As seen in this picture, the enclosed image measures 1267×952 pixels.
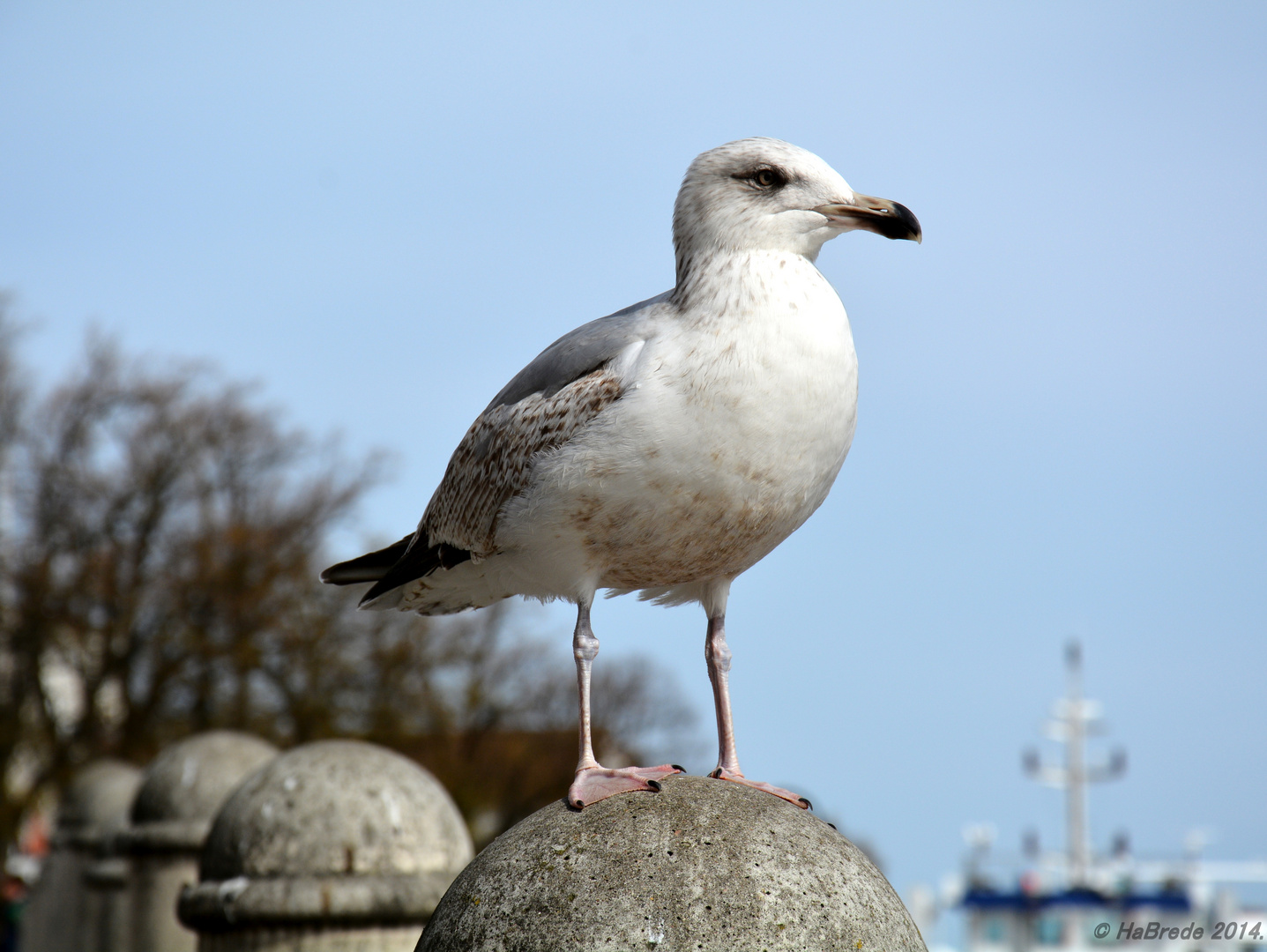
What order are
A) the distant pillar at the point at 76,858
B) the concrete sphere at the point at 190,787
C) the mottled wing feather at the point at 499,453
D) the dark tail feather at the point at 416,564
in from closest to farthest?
1. the mottled wing feather at the point at 499,453
2. the dark tail feather at the point at 416,564
3. the concrete sphere at the point at 190,787
4. the distant pillar at the point at 76,858

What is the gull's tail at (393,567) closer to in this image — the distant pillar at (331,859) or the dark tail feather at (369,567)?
the dark tail feather at (369,567)

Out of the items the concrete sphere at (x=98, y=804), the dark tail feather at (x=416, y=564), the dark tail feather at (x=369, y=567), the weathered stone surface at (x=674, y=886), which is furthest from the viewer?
the concrete sphere at (x=98, y=804)

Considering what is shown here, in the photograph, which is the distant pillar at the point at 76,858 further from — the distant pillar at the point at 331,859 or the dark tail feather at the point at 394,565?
the dark tail feather at the point at 394,565

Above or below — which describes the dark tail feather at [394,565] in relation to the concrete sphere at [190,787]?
above

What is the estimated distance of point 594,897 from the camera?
3410mm

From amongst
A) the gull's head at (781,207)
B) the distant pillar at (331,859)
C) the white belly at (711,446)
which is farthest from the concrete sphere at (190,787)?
the gull's head at (781,207)

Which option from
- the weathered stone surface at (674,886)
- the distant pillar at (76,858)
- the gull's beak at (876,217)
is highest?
the gull's beak at (876,217)

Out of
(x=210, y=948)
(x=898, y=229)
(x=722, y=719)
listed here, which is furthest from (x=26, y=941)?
(x=898, y=229)

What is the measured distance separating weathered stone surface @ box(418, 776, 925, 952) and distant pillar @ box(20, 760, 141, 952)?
10247 mm

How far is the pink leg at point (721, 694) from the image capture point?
13.8 ft

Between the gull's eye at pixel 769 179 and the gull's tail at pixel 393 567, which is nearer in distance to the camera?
the gull's eye at pixel 769 179

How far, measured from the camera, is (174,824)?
10.1 metres

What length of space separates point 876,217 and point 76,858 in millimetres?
13712

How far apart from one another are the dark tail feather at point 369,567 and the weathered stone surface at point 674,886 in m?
1.52
